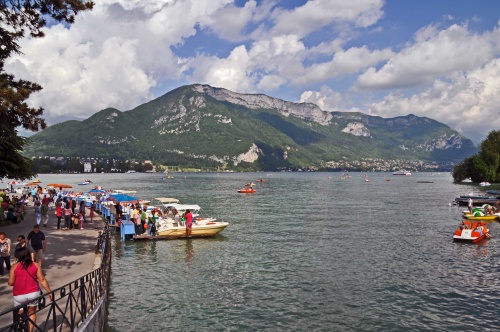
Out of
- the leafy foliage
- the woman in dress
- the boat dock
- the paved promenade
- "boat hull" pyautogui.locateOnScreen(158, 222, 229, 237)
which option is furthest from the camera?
the leafy foliage

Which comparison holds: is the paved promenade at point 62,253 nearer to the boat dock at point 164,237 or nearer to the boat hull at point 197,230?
the boat dock at point 164,237

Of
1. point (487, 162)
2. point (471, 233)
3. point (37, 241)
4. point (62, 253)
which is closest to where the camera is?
point (37, 241)

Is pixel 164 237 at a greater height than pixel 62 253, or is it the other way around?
pixel 62 253

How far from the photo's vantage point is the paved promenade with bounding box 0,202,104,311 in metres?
16.6

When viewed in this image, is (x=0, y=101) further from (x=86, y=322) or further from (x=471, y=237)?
(x=471, y=237)

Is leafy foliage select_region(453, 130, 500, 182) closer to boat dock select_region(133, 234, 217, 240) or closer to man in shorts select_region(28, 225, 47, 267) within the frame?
boat dock select_region(133, 234, 217, 240)

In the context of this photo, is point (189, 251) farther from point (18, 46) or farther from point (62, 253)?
point (18, 46)

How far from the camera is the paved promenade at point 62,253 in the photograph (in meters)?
16.6

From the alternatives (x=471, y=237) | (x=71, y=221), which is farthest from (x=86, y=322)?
(x=471, y=237)

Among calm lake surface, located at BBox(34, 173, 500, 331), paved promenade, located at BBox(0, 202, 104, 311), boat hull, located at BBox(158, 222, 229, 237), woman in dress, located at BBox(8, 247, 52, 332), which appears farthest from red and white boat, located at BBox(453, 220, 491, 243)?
woman in dress, located at BBox(8, 247, 52, 332)

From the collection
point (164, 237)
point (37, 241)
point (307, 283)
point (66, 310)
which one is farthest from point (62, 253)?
point (307, 283)

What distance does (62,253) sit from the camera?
22.9m

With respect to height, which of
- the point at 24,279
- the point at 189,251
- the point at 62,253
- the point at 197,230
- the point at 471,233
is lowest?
the point at 189,251

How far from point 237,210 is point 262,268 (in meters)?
37.5
